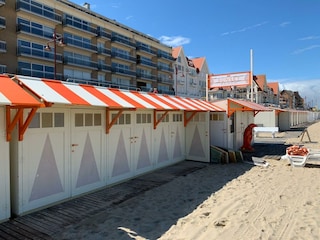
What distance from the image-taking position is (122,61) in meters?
42.7

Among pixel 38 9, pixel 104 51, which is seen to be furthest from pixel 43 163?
pixel 104 51

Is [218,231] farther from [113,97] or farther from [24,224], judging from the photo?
[113,97]

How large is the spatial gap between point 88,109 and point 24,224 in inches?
116

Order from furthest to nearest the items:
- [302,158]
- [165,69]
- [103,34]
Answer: [165,69]
[103,34]
[302,158]

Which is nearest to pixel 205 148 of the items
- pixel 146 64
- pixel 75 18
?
pixel 75 18

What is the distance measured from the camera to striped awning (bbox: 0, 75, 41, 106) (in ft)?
13.7

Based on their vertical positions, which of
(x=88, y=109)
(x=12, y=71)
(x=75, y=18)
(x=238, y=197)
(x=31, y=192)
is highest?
(x=75, y=18)

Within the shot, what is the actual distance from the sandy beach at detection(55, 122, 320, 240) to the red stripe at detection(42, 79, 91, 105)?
231 cm

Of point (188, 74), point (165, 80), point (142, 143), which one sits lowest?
point (142, 143)

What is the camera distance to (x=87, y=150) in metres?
6.46

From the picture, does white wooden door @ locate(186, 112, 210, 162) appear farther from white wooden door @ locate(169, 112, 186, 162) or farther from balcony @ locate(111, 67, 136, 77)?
balcony @ locate(111, 67, 136, 77)

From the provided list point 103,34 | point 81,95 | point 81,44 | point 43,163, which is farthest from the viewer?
point 103,34

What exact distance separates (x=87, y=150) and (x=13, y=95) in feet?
8.01

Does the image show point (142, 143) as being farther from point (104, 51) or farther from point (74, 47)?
point (104, 51)
